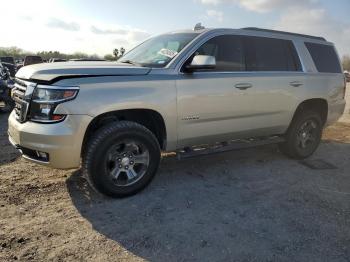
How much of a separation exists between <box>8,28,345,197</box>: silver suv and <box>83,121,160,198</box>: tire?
0.04 ft

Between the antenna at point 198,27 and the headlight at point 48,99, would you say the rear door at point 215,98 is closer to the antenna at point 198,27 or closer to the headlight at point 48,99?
the antenna at point 198,27

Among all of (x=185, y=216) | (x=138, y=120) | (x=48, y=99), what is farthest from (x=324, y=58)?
(x=48, y=99)

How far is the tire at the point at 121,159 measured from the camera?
4.41 metres

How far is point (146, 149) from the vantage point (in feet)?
15.7

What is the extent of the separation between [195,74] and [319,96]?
2651mm

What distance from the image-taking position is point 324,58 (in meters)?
6.86

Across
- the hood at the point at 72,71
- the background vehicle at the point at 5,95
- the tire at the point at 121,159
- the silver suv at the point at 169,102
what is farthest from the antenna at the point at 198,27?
the background vehicle at the point at 5,95

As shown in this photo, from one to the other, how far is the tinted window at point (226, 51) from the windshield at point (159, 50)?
249mm

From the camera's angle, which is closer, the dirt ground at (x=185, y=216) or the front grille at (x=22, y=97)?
the dirt ground at (x=185, y=216)

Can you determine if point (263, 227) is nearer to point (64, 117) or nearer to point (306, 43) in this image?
point (64, 117)

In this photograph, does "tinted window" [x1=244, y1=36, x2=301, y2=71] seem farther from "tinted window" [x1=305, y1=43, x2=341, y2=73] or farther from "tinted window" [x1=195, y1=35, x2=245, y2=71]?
"tinted window" [x1=305, y1=43, x2=341, y2=73]

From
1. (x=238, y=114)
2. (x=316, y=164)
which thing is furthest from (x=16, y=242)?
(x=316, y=164)

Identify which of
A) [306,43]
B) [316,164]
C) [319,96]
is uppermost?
[306,43]

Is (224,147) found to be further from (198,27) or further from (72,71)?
(72,71)
